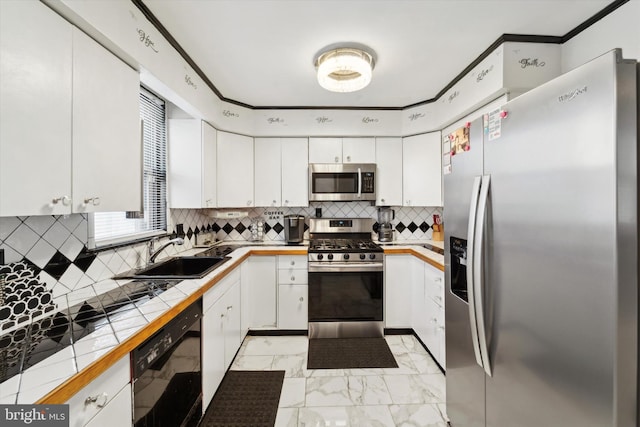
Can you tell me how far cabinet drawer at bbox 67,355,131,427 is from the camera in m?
0.70

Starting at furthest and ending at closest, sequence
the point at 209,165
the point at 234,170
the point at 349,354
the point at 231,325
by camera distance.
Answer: the point at 234,170 < the point at 209,165 < the point at 349,354 < the point at 231,325

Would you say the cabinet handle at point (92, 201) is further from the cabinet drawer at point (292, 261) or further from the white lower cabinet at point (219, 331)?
the cabinet drawer at point (292, 261)

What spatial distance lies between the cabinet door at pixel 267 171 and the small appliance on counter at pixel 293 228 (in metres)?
0.23

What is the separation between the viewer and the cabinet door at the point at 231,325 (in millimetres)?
1951

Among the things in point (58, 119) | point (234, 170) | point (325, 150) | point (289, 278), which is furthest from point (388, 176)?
point (58, 119)

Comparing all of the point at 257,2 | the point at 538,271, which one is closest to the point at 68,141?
the point at 257,2

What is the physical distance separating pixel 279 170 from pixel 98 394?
2406 mm

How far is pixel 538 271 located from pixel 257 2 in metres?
1.86

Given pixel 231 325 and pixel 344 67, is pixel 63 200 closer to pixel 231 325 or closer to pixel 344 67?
pixel 231 325

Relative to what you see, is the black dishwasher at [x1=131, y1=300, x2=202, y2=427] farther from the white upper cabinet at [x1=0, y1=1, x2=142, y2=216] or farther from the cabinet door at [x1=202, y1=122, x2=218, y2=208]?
the cabinet door at [x1=202, y1=122, x2=218, y2=208]

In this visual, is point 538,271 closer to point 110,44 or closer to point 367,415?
point 367,415

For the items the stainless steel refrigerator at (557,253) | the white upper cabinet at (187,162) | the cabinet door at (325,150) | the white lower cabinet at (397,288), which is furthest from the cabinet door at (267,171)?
the stainless steel refrigerator at (557,253)

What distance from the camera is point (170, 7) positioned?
1.44 m

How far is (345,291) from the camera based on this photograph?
2.60 m
